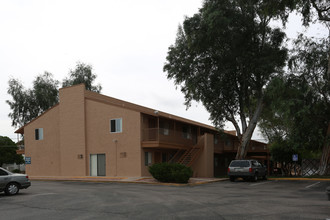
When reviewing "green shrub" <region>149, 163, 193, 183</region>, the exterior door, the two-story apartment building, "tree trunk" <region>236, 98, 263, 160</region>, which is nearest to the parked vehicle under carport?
"green shrub" <region>149, 163, 193, 183</region>

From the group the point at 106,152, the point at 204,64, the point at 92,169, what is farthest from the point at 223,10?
the point at 92,169

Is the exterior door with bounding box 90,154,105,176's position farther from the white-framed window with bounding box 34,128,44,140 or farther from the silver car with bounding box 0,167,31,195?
the silver car with bounding box 0,167,31,195

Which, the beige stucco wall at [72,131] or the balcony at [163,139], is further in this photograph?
the beige stucco wall at [72,131]

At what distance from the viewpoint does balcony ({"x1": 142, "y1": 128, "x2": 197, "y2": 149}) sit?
28.8 m

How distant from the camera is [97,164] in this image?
105ft

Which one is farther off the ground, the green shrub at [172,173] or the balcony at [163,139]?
the balcony at [163,139]

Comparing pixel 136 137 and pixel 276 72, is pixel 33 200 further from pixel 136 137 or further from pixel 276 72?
pixel 276 72

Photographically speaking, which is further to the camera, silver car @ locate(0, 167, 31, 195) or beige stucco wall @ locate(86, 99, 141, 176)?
beige stucco wall @ locate(86, 99, 141, 176)

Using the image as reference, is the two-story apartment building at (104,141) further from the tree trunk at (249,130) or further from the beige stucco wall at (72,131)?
the tree trunk at (249,130)

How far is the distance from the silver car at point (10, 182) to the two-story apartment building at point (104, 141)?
12865mm

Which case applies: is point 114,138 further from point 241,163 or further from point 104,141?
point 241,163

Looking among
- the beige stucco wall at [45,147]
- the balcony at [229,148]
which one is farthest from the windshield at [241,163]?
the beige stucco wall at [45,147]

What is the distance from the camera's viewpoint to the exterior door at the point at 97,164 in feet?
104

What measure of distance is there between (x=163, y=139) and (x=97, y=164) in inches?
267
